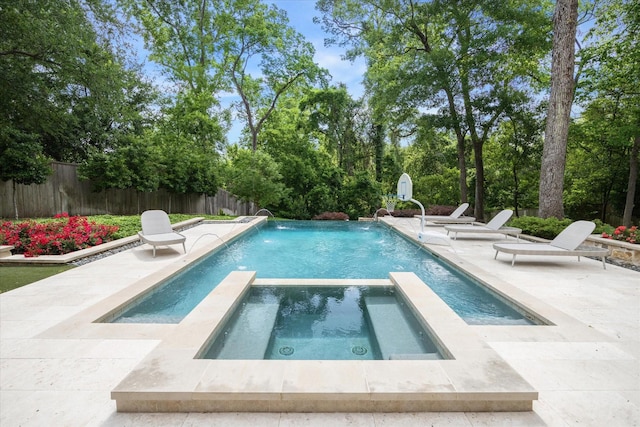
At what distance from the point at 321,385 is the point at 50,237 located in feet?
23.8

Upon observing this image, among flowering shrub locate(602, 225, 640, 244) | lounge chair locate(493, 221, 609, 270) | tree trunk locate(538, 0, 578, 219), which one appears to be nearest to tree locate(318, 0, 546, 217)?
tree trunk locate(538, 0, 578, 219)

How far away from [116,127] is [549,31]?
21.9m

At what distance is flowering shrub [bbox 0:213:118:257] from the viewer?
21.7 feet

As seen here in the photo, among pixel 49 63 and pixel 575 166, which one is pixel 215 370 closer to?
pixel 49 63

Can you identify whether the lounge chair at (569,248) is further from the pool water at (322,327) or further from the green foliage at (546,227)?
the pool water at (322,327)

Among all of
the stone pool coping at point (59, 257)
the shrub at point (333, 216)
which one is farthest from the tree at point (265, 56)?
the stone pool coping at point (59, 257)

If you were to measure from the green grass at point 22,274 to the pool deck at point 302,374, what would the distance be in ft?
1.18

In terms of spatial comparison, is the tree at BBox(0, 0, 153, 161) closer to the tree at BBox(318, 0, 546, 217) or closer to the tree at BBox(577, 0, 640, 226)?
the tree at BBox(318, 0, 546, 217)

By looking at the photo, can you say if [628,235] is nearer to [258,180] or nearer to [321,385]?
[321,385]

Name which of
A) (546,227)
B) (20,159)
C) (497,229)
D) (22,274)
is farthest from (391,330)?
(20,159)

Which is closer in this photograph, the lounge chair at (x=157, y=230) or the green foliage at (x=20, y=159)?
the lounge chair at (x=157, y=230)

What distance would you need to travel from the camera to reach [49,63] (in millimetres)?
9039

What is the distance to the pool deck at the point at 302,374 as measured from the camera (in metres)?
2.12

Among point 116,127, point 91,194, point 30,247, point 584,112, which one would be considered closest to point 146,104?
point 116,127
